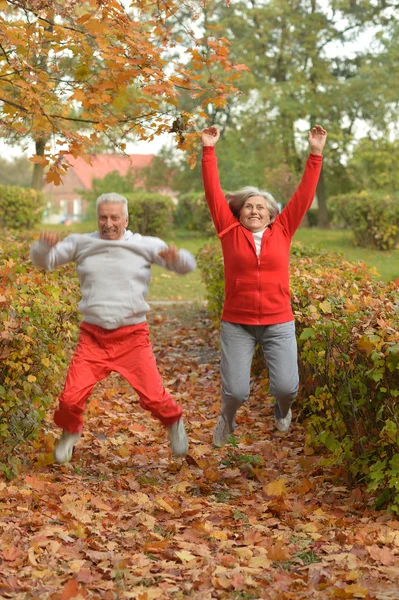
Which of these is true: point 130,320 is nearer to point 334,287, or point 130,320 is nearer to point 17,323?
point 17,323

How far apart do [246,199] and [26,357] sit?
1.66m

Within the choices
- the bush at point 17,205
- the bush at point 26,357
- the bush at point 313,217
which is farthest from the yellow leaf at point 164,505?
the bush at point 313,217

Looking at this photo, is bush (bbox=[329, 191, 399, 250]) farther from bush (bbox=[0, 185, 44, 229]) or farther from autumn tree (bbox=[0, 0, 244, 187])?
autumn tree (bbox=[0, 0, 244, 187])

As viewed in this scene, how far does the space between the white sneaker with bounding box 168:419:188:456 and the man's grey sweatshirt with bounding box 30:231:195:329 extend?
27.4 inches

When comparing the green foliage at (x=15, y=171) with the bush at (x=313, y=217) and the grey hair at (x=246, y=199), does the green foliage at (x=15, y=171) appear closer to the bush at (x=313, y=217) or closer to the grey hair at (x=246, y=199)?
the bush at (x=313, y=217)

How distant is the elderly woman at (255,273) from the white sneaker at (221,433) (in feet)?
0.57

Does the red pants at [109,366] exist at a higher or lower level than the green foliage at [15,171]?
lower

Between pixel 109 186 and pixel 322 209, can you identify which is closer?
pixel 322 209

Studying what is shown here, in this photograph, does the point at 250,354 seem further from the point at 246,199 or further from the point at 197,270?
the point at 197,270

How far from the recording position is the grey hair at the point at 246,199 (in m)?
5.31

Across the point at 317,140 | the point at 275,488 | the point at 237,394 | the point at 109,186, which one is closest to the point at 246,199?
the point at 317,140

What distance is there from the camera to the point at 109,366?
16.1ft

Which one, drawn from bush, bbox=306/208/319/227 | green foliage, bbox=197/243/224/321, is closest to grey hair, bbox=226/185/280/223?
green foliage, bbox=197/243/224/321

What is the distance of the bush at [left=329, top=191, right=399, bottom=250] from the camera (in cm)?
1930
